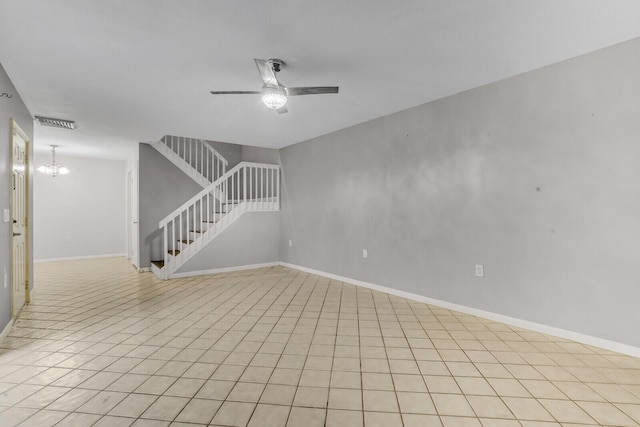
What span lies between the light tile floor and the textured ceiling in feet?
8.07

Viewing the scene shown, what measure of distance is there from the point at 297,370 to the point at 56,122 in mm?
4788

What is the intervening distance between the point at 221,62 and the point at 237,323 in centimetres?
250

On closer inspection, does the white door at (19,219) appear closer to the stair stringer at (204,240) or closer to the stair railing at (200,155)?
the stair stringer at (204,240)

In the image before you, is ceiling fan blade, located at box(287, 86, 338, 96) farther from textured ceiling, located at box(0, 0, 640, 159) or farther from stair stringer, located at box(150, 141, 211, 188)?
stair stringer, located at box(150, 141, 211, 188)

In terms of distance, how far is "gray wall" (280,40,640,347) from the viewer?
2539 millimetres

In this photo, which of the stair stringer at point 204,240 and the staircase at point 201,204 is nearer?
the stair stringer at point 204,240

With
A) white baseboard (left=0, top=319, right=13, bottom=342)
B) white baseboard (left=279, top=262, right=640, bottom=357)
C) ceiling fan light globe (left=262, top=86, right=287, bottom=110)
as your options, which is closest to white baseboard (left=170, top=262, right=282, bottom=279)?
white baseboard (left=0, top=319, right=13, bottom=342)

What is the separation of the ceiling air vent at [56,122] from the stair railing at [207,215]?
1.88 metres

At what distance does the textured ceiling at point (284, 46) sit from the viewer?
205cm

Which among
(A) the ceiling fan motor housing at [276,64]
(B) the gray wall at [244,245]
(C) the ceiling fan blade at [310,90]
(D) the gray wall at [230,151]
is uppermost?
(D) the gray wall at [230,151]

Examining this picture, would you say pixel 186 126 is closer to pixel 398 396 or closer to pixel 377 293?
pixel 377 293

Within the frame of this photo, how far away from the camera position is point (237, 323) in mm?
3182

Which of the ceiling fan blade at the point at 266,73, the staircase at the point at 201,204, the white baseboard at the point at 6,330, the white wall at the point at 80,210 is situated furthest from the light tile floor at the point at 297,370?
the white wall at the point at 80,210

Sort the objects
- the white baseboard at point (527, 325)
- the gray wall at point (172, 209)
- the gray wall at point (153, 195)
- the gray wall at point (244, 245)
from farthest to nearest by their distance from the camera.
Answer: the gray wall at point (153, 195)
the gray wall at point (172, 209)
the gray wall at point (244, 245)
the white baseboard at point (527, 325)
